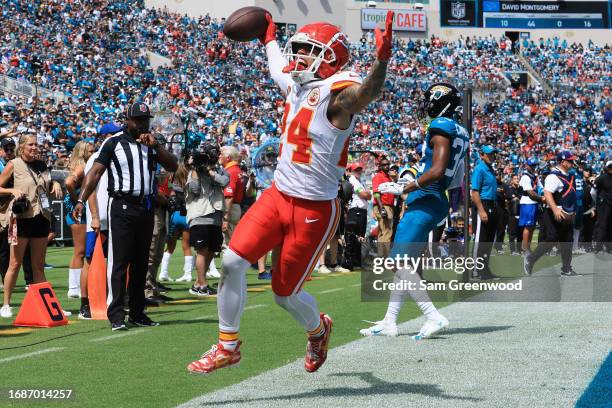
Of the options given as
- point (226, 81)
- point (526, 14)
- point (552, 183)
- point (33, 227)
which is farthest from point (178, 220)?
point (526, 14)

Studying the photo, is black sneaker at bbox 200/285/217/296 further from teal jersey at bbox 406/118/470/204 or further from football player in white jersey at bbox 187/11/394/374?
football player in white jersey at bbox 187/11/394/374

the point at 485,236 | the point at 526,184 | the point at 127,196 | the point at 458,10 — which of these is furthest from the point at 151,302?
the point at 458,10

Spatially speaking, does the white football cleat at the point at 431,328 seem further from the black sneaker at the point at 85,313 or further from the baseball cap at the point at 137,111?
the black sneaker at the point at 85,313

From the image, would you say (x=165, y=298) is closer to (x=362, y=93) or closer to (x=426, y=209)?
(x=426, y=209)

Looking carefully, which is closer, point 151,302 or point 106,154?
point 106,154

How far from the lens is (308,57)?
206 inches

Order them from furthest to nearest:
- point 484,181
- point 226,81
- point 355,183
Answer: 1. point 226,81
2. point 355,183
3. point 484,181

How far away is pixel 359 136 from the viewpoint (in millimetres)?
38312

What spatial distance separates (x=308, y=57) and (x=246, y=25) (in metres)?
0.96

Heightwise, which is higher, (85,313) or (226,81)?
(226,81)

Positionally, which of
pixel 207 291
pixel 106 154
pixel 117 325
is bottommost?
pixel 207 291

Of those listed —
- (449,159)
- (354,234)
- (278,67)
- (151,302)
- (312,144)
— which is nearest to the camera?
(312,144)

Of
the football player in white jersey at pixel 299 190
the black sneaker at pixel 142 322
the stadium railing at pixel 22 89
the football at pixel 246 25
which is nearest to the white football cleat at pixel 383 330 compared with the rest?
the black sneaker at pixel 142 322

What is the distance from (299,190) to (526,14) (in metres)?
58.3
